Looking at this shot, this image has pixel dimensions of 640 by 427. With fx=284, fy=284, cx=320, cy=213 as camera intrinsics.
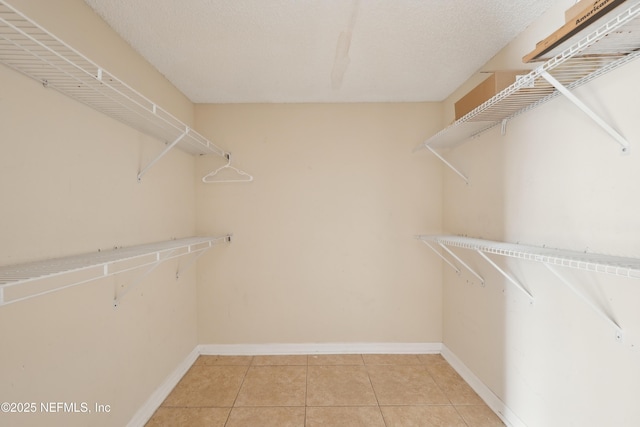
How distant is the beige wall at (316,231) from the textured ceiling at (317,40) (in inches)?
16.7

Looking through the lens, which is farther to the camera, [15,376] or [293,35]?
[293,35]

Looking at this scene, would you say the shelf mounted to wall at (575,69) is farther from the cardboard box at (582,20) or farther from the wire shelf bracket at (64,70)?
the wire shelf bracket at (64,70)

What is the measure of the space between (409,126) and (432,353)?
197 centimetres

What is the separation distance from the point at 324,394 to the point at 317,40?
2.22m

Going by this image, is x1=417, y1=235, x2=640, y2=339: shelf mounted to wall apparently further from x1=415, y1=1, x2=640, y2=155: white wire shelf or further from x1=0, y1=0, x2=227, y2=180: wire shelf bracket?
x1=0, y1=0, x2=227, y2=180: wire shelf bracket

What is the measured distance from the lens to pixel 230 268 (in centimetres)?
246

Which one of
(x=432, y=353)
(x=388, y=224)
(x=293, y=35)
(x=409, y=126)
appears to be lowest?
(x=432, y=353)

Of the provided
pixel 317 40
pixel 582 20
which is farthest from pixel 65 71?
pixel 582 20

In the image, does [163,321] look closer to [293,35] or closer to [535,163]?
[293,35]

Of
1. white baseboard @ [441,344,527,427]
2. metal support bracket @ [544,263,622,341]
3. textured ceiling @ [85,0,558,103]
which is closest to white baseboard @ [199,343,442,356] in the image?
white baseboard @ [441,344,527,427]

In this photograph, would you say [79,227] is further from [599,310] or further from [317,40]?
[599,310]

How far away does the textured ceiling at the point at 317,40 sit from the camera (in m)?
1.35

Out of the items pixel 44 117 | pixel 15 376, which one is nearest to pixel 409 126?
pixel 44 117

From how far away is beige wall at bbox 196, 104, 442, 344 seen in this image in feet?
8.06
